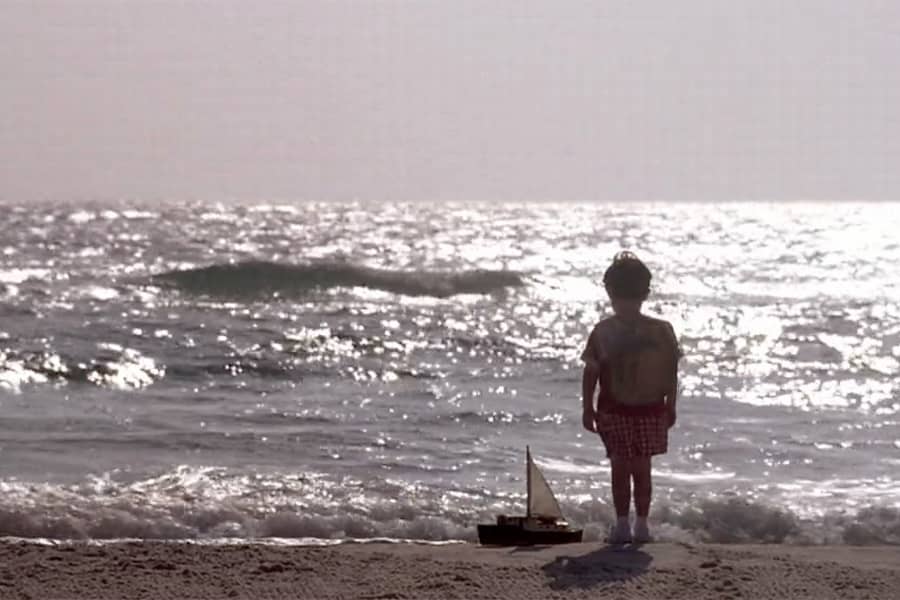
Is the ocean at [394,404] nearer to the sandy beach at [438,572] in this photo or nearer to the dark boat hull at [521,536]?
the dark boat hull at [521,536]

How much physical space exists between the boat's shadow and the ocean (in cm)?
198

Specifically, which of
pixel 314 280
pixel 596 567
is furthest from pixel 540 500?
pixel 314 280

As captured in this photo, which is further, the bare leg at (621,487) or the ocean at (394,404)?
the ocean at (394,404)

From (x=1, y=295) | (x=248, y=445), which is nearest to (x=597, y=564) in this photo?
(x=248, y=445)

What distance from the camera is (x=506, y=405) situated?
48.0ft

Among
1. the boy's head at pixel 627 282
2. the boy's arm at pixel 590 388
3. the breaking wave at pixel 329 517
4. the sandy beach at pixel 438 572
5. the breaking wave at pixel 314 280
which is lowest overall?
the sandy beach at pixel 438 572

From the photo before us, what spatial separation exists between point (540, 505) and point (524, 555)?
74 centimetres

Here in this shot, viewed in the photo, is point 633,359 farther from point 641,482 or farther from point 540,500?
point 540,500

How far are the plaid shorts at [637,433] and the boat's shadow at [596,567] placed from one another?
54 centimetres

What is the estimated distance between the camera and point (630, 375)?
22.0 feet

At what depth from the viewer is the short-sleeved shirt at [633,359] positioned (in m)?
6.68

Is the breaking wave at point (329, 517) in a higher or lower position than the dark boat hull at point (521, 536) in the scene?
higher

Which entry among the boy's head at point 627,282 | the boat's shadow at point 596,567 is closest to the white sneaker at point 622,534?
the boat's shadow at point 596,567

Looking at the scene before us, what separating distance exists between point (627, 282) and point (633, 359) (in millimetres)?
329
